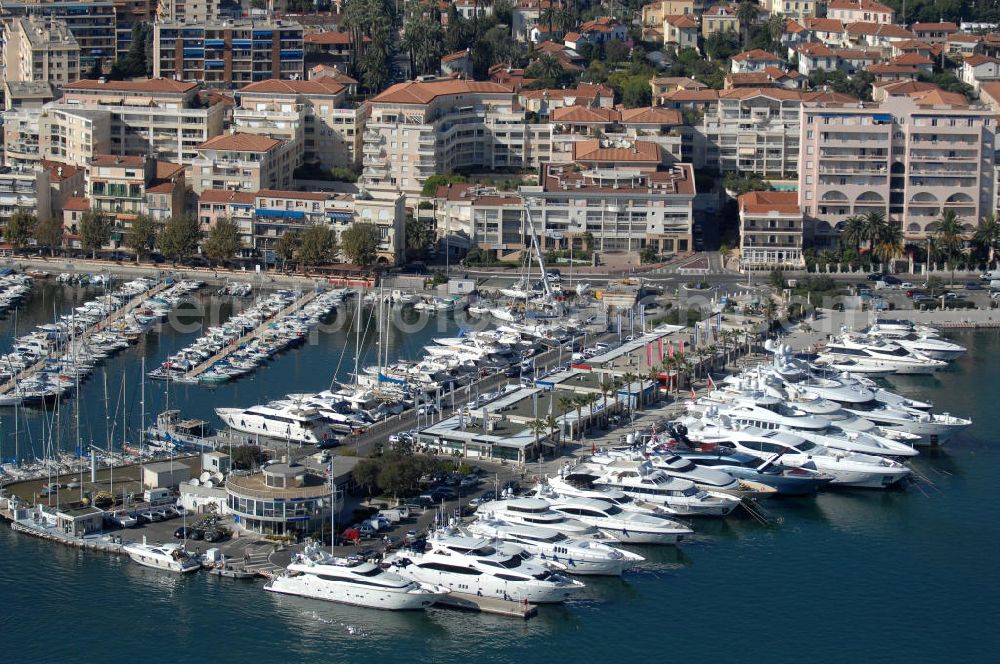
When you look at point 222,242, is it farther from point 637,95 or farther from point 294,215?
point 637,95

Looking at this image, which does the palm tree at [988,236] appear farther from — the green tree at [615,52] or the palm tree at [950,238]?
the green tree at [615,52]

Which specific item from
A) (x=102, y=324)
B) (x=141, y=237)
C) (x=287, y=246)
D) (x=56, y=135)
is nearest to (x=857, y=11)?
(x=287, y=246)

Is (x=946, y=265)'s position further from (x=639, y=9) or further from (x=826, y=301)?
(x=639, y=9)

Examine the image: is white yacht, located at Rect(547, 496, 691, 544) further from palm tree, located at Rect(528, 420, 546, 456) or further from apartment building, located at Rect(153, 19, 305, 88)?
apartment building, located at Rect(153, 19, 305, 88)

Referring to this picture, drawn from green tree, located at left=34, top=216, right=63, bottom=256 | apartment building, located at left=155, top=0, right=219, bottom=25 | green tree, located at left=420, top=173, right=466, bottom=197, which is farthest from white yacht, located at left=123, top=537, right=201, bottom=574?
apartment building, located at left=155, top=0, right=219, bottom=25

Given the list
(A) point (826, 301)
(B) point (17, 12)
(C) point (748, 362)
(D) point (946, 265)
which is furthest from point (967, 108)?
(B) point (17, 12)
